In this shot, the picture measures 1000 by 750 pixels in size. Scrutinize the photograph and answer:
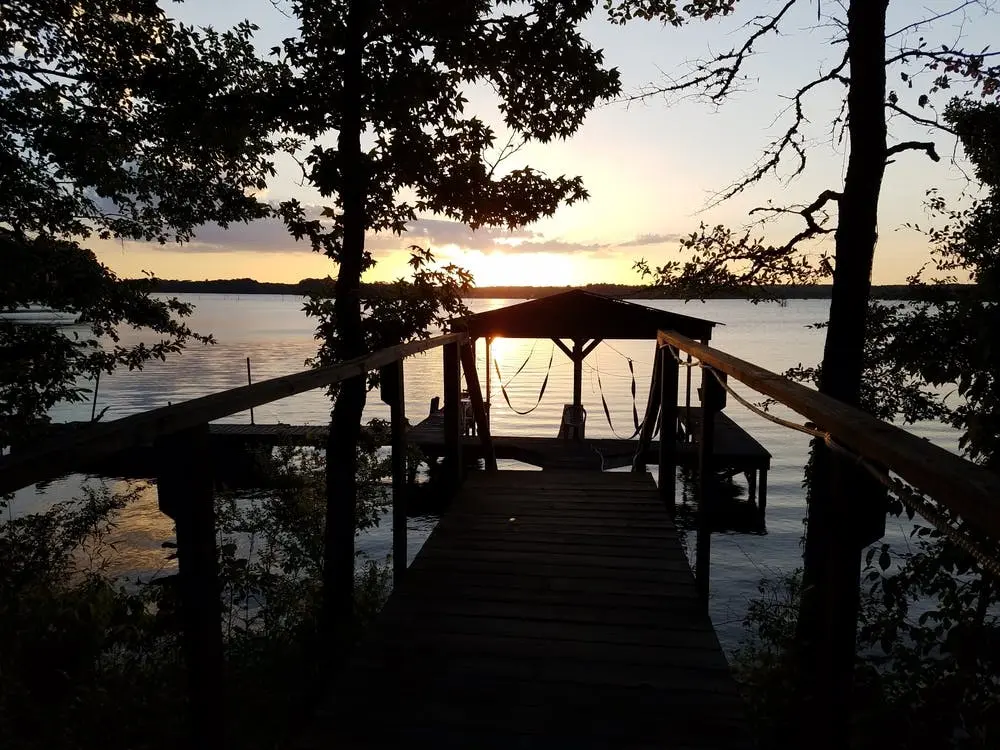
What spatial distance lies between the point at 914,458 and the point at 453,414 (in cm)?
476

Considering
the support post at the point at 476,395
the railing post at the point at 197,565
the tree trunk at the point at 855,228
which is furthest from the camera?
the support post at the point at 476,395

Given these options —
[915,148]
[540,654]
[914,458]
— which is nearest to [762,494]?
[915,148]

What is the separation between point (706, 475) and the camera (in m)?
4.06

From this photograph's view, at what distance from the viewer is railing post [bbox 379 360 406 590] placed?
4199 millimetres

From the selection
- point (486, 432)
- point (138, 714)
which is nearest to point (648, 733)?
point (138, 714)

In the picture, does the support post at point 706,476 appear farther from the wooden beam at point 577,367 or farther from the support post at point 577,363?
the support post at point 577,363

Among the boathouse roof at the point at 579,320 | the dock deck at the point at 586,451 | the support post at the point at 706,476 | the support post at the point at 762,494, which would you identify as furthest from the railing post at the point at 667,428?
the support post at the point at 762,494

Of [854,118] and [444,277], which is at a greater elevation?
[854,118]

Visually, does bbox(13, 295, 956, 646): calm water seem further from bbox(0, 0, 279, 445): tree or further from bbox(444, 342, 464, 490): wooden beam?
bbox(0, 0, 279, 445): tree

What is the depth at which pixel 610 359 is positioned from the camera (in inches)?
2864

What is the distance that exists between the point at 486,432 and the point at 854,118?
16.4 ft

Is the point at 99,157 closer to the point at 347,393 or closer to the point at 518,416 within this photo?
the point at 347,393

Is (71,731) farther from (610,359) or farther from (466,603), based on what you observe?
(610,359)

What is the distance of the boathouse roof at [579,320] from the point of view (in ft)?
45.9
